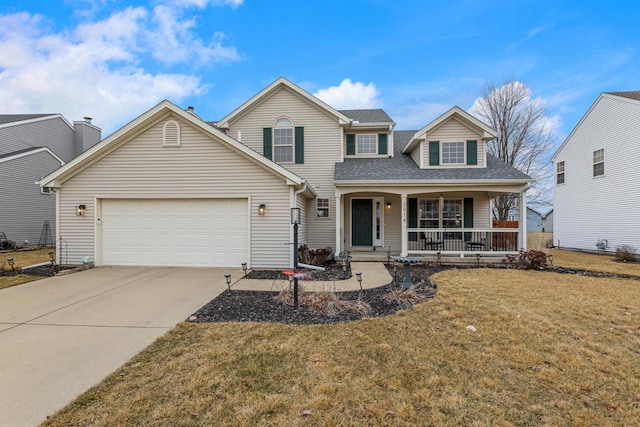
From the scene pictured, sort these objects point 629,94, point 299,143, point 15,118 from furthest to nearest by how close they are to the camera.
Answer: point 15,118, point 629,94, point 299,143

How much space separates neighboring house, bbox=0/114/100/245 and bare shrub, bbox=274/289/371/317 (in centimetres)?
1705

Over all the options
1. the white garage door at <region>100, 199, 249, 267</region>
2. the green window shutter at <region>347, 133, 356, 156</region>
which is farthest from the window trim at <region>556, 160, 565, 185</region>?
the white garage door at <region>100, 199, 249, 267</region>

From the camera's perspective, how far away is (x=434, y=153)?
465 inches

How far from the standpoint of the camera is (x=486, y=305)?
209 inches

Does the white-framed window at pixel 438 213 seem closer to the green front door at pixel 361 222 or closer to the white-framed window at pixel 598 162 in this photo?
the green front door at pixel 361 222

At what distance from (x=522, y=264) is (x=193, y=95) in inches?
926

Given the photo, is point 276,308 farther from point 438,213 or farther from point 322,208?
point 438,213

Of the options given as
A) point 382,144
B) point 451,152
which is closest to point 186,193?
point 382,144

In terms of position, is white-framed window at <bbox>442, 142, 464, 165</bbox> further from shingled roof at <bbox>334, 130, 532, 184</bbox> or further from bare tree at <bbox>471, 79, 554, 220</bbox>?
bare tree at <bbox>471, 79, 554, 220</bbox>

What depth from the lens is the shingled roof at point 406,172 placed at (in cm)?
1070

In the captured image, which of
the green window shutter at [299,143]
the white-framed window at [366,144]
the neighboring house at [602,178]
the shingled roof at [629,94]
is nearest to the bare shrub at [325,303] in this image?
the green window shutter at [299,143]

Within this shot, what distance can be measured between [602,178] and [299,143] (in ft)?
48.8

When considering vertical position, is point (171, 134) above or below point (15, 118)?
below

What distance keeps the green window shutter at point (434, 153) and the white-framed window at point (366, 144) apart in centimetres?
240
